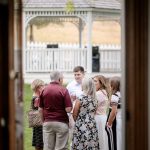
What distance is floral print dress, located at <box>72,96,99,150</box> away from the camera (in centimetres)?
814

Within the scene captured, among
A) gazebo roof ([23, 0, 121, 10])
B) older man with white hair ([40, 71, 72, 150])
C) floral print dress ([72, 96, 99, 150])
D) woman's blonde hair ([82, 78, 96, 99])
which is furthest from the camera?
gazebo roof ([23, 0, 121, 10])

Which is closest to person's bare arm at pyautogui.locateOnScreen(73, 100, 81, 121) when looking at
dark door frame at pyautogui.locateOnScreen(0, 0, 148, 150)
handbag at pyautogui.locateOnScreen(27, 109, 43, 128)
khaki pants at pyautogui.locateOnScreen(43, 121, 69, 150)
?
khaki pants at pyautogui.locateOnScreen(43, 121, 69, 150)

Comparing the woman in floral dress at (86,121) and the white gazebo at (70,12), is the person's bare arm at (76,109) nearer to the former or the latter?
the woman in floral dress at (86,121)

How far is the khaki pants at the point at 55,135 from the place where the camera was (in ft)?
27.5

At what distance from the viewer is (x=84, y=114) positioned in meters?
8.15

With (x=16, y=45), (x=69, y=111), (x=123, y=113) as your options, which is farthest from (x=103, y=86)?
(x=16, y=45)

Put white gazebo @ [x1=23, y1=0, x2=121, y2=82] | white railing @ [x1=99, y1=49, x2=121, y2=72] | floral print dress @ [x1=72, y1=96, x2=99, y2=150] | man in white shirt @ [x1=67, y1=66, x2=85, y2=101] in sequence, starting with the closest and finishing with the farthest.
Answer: floral print dress @ [x1=72, y1=96, x2=99, y2=150] → man in white shirt @ [x1=67, y1=66, x2=85, y2=101] → white gazebo @ [x1=23, y1=0, x2=121, y2=82] → white railing @ [x1=99, y1=49, x2=121, y2=72]

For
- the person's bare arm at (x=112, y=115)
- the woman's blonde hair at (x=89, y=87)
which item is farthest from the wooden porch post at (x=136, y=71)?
the person's bare arm at (x=112, y=115)

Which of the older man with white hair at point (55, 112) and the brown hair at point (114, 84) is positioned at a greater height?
the brown hair at point (114, 84)

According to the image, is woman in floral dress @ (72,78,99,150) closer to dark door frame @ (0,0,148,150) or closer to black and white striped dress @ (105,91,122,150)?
black and white striped dress @ (105,91,122,150)

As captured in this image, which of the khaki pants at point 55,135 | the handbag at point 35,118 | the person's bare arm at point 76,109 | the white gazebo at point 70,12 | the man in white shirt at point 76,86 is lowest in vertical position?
the khaki pants at point 55,135

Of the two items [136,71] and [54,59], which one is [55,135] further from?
[54,59]

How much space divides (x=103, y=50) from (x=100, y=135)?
1535cm

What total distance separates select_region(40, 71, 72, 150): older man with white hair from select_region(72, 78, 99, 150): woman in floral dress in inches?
7.8
